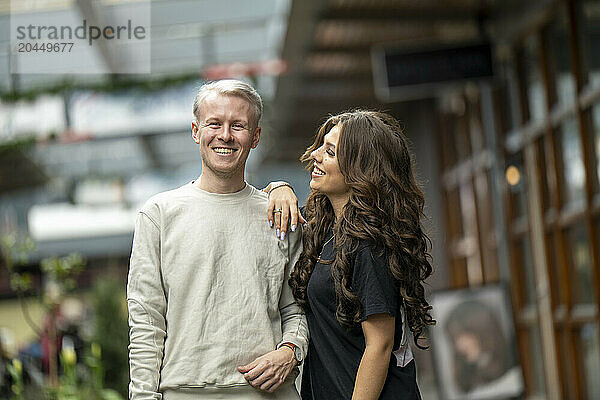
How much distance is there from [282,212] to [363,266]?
0.88ft

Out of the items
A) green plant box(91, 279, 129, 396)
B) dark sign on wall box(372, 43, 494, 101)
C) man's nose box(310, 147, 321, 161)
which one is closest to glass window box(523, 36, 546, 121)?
dark sign on wall box(372, 43, 494, 101)

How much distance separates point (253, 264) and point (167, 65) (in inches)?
235

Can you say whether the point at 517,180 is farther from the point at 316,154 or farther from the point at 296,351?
the point at 296,351

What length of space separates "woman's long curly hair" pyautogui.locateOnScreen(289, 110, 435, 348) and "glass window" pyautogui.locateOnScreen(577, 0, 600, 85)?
103 inches

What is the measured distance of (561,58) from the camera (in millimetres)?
5199

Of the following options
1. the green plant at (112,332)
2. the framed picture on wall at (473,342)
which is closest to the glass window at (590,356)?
the framed picture on wall at (473,342)

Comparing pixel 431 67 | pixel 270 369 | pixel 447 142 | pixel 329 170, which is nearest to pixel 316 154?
pixel 329 170

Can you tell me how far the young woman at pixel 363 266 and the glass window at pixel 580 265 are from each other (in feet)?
9.49

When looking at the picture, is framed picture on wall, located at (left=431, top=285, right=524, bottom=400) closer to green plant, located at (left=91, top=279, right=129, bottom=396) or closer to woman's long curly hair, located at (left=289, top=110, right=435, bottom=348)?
green plant, located at (left=91, top=279, right=129, bottom=396)

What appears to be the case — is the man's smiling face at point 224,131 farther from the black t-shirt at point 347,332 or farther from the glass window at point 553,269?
the glass window at point 553,269

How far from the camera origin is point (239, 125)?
2191 millimetres

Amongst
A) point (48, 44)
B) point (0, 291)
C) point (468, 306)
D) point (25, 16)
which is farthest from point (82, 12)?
point (0, 291)

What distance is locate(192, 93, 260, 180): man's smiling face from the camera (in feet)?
7.13

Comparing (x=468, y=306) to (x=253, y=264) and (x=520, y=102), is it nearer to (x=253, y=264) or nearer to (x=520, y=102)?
(x=520, y=102)
